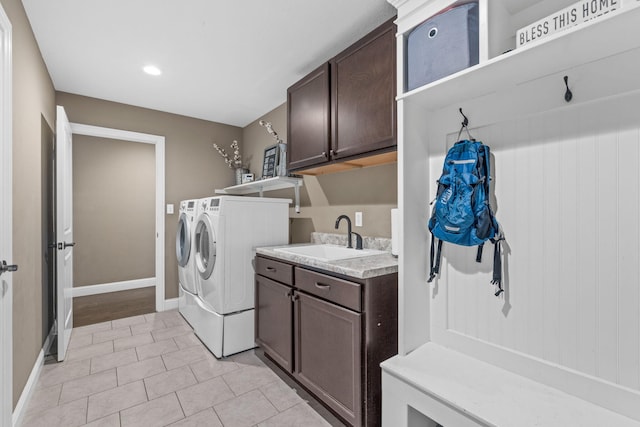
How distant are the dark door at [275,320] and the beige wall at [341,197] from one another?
749 mm

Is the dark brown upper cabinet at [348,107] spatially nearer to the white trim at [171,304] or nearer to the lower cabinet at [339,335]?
the lower cabinet at [339,335]

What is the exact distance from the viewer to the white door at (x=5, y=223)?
4.58ft

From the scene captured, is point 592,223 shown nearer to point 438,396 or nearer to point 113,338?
point 438,396

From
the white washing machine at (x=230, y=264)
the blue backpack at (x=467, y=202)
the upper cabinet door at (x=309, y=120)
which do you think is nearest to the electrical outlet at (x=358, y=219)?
the upper cabinet door at (x=309, y=120)

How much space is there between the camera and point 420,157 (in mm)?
1533

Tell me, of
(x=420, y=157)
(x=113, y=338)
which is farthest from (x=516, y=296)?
(x=113, y=338)

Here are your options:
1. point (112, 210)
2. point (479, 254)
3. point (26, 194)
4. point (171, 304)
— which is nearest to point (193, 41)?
point (26, 194)

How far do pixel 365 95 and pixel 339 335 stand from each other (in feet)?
4.50

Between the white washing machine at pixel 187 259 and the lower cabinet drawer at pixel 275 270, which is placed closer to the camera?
the lower cabinet drawer at pixel 275 270

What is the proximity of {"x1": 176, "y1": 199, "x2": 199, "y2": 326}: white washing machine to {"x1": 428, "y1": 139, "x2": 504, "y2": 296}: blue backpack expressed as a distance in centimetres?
228

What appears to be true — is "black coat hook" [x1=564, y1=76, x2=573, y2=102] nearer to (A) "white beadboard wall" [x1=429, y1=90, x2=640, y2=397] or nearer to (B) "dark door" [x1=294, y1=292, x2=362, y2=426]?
(A) "white beadboard wall" [x1=429, y1=90, x2=640, y2=397]

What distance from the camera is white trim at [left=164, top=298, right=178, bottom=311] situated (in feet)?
11.8

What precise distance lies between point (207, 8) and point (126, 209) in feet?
12.3

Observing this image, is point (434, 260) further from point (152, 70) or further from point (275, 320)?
point (152, 70)
